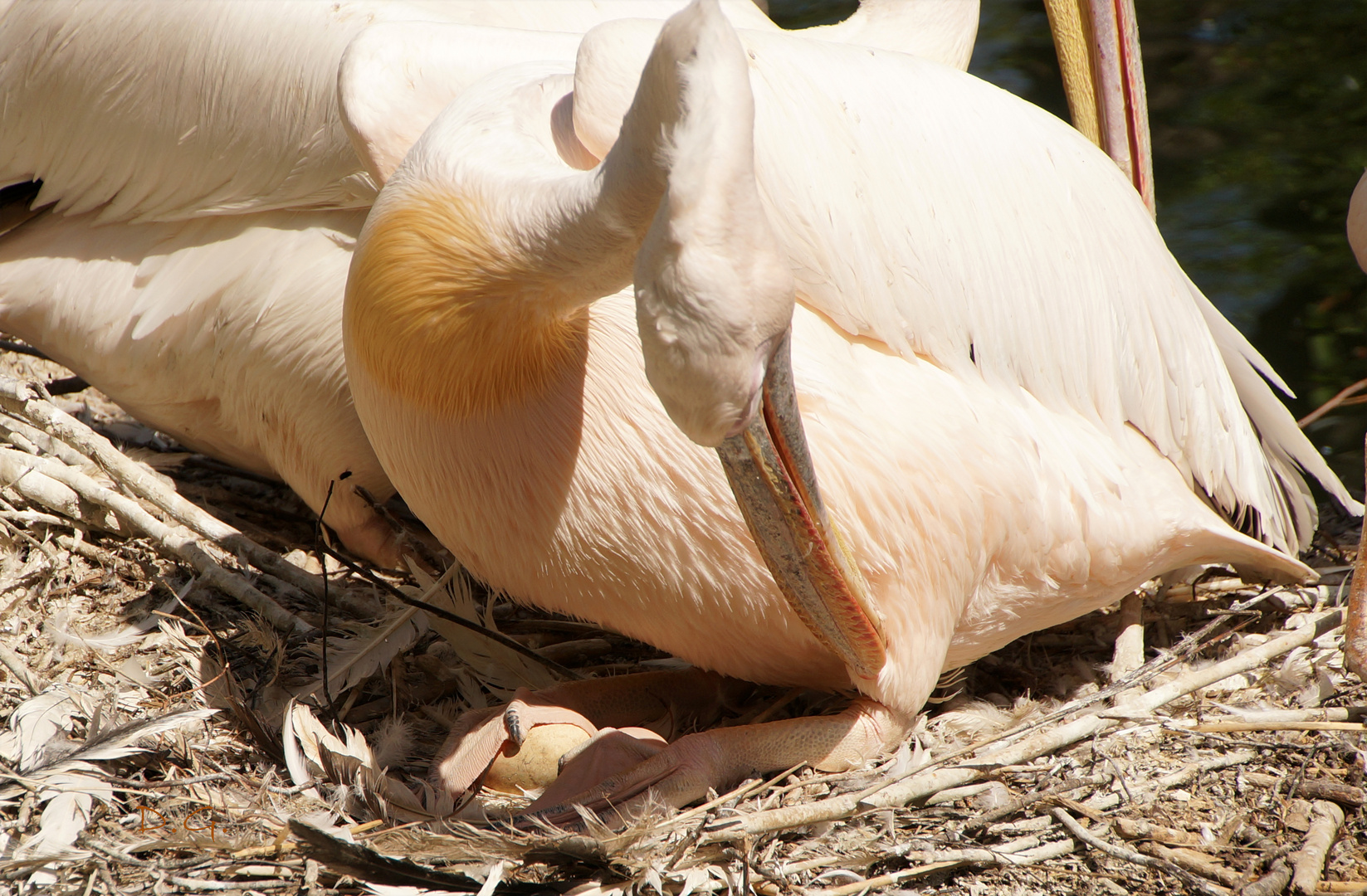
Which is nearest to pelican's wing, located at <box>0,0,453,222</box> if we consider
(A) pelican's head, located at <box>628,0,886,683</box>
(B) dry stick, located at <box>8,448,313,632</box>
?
(B) dry stick, located at <box>8,448,313,632</box>

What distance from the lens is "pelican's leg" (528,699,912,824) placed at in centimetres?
191

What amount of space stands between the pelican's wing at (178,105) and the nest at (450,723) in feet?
1.92

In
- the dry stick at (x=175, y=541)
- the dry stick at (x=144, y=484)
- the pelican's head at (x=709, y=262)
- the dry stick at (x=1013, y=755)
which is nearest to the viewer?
the pelican's head at (x=709, y=262)

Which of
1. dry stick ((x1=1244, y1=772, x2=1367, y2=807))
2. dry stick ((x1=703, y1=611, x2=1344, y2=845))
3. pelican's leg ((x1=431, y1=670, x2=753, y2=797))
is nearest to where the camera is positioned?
dry stick ((x1=703, y1=611, x2=1344, y2=845))

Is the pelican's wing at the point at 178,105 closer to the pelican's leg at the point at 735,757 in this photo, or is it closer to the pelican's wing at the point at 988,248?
the pelican's wing at the point at 988,248

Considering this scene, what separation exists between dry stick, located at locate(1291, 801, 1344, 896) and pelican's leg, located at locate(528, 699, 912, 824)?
0.60 metres

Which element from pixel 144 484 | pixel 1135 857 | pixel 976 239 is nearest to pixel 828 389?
pixel 976 239

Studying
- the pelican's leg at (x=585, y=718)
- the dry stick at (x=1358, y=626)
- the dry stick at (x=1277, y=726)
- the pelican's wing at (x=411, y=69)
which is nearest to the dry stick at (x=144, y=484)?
the pelican's leg at (x=585, y=718)

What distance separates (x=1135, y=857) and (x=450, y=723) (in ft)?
3.93

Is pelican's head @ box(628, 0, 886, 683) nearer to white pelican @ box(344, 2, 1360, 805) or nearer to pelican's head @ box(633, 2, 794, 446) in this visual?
pelican's head @ box(633, 2, 794, 446)

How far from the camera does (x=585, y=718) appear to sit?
2168 millimetres

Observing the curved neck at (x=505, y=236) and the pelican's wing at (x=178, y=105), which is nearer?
the curved neck at (x=505, y=236)

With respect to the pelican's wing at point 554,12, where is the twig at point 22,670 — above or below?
below

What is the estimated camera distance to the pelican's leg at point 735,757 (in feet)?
6.27
